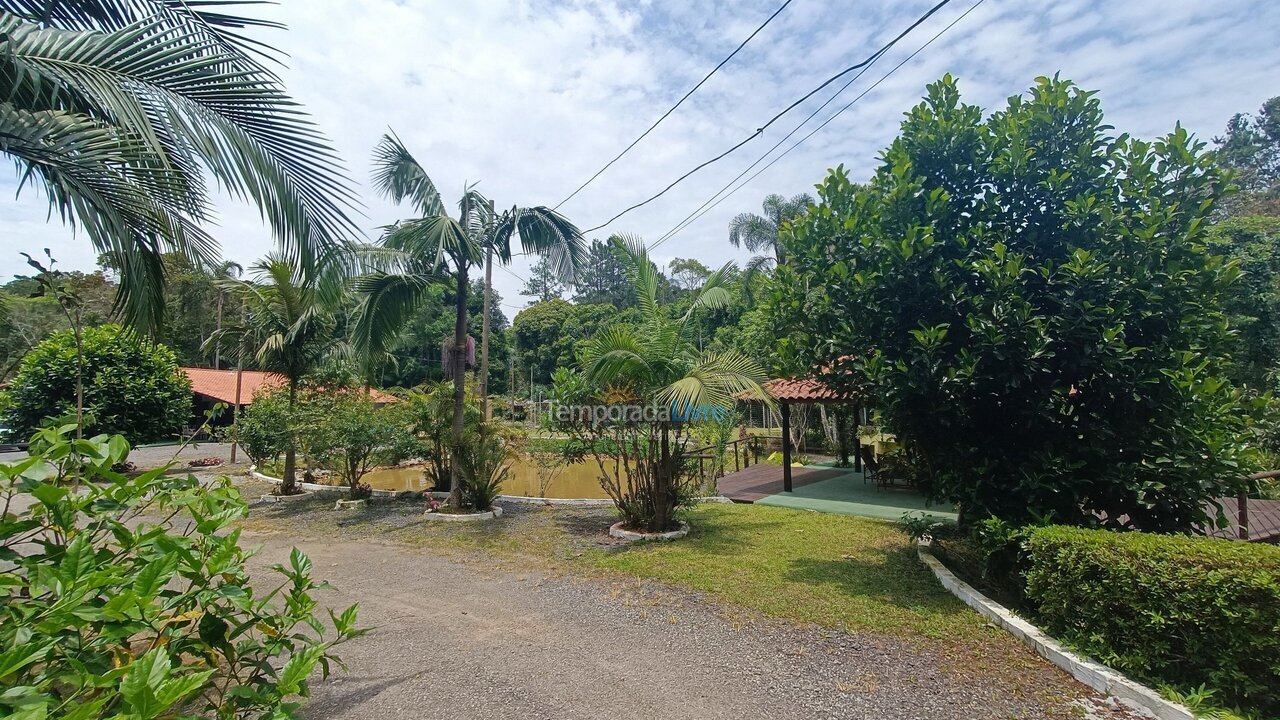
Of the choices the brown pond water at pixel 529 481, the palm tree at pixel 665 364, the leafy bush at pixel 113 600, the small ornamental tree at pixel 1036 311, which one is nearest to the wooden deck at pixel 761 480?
the brown pond water at pixel 529 481

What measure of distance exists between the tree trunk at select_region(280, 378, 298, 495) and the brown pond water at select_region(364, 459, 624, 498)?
2425mm

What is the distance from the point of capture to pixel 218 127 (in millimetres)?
2746

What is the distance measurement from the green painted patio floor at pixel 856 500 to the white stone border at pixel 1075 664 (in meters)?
4.06

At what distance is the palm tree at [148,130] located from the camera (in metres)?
2.45

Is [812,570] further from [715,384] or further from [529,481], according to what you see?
[529,481]

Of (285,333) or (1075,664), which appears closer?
(1075,664)

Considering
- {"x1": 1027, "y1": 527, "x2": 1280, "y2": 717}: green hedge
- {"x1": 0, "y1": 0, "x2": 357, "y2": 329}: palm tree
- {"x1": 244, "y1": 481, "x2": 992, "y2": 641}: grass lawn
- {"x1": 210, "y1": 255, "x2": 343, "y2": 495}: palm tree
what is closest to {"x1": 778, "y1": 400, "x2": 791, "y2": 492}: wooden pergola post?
{"x1": 244, "y1": 481, "x2": 992, "y2": 641}: grass lawn

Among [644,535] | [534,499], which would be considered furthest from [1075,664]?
[534,499]

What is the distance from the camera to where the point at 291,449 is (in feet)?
33.5

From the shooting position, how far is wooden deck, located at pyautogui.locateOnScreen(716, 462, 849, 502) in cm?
1109

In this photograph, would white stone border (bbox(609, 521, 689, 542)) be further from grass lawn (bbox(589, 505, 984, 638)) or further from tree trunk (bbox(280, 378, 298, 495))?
tree trunk (bbox(280, 378, 298, 495))

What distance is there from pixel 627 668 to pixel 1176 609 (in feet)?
10.6

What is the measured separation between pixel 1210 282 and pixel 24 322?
122ft

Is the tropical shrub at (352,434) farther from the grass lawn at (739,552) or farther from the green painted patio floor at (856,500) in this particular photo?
the green painted patio floor at (856,500)
